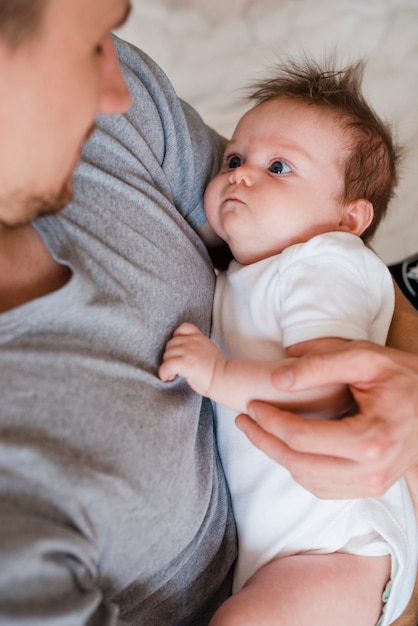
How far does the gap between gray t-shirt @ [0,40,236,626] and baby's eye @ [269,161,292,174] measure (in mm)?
166

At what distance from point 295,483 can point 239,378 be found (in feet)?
0.63

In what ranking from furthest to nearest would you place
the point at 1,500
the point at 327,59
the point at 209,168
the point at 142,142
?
1. the point at 327,59
2. the point at 209,168
3. the point at 142,142
4. the point at 1,500

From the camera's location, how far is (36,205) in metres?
0.75

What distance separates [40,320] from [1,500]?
0.20 metres

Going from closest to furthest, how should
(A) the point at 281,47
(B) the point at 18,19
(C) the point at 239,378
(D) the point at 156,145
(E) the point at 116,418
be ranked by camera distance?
(B) the point at 18,19
(E) the point at 116,418
(C) the point at 239,378
(D) the point at 156,145
(A) the point at 281,47

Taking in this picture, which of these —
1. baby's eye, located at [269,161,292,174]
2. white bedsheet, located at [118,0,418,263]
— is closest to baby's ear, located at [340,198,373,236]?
baby's eye, located at [269,161,292,174]

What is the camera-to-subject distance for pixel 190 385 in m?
0.89

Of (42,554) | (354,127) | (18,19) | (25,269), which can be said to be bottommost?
(42,554)

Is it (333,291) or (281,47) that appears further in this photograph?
(281,47)

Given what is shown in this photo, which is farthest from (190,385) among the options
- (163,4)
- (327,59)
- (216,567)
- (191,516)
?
(163,4)

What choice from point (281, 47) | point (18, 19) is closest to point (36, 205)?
point (18, 19)

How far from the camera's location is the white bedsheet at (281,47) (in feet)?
5.87

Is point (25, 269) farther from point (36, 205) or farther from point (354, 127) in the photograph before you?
point (354, 127)

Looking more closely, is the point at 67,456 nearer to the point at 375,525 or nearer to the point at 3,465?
the point at 3,465
